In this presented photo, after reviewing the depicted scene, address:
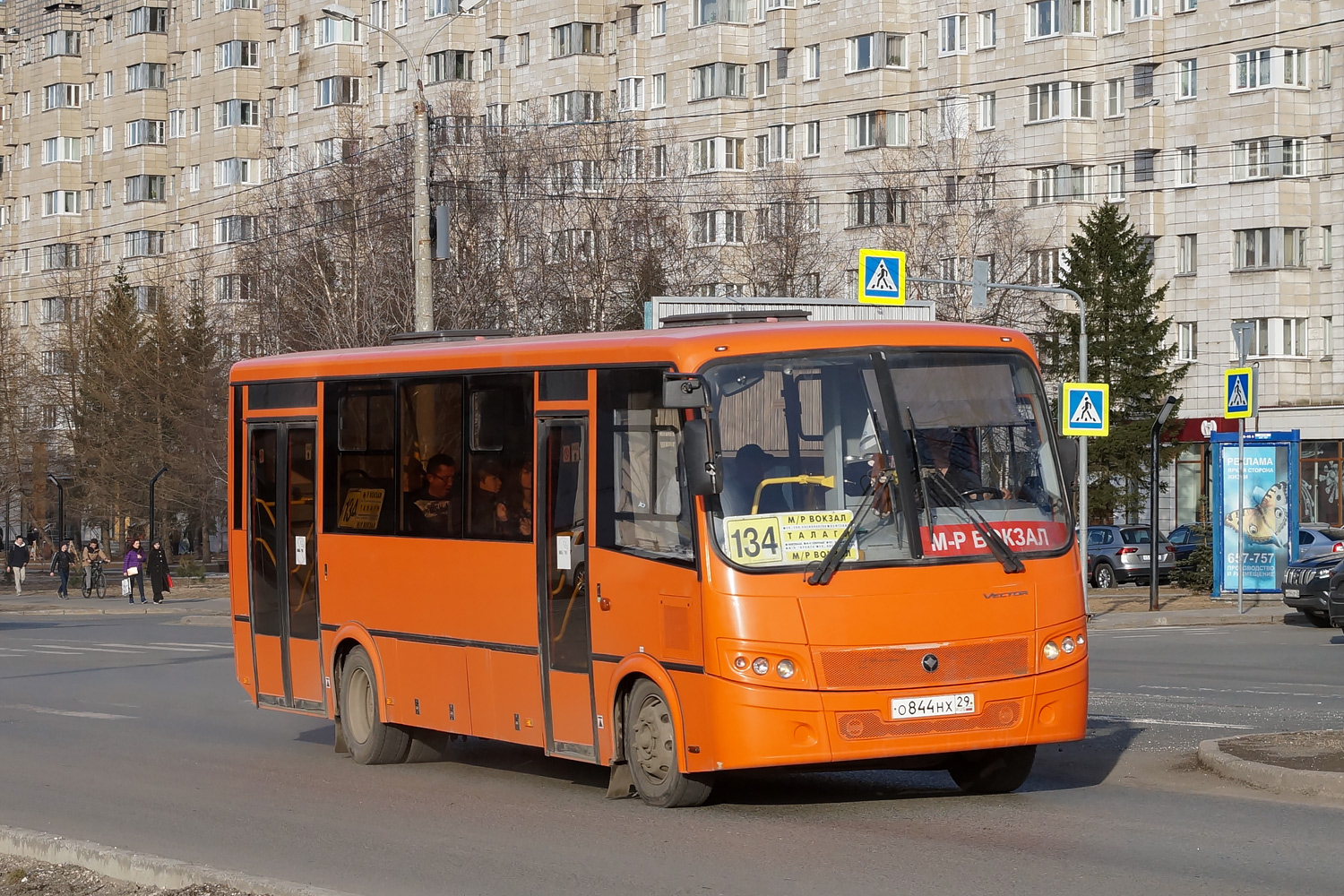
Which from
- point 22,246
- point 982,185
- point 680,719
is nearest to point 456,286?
point 982,185

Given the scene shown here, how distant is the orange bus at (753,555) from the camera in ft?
35.4

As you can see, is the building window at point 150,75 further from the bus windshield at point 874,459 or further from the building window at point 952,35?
the bus windshield at point 874,459

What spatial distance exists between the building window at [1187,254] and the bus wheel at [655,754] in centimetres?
5774

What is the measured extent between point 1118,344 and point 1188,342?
5.73 m

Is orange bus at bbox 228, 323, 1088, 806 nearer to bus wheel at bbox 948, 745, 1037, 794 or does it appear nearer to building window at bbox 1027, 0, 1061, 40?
bus wheel at bbox 948, 745, 1037, 794

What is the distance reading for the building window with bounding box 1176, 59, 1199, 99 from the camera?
65312 millimetres

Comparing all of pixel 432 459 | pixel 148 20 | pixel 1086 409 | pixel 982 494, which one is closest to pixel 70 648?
pixel 1086 409

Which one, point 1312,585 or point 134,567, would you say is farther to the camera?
point 134,567

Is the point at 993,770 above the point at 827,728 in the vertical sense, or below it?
below

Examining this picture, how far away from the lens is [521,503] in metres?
12.7

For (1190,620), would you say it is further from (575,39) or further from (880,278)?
(575,39)

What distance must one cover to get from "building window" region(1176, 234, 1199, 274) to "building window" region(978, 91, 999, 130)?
7.65 metres

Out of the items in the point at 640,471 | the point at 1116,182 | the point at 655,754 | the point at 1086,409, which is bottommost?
the point at 655,754

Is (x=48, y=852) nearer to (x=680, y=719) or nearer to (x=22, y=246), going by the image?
(x=680, y=719)
